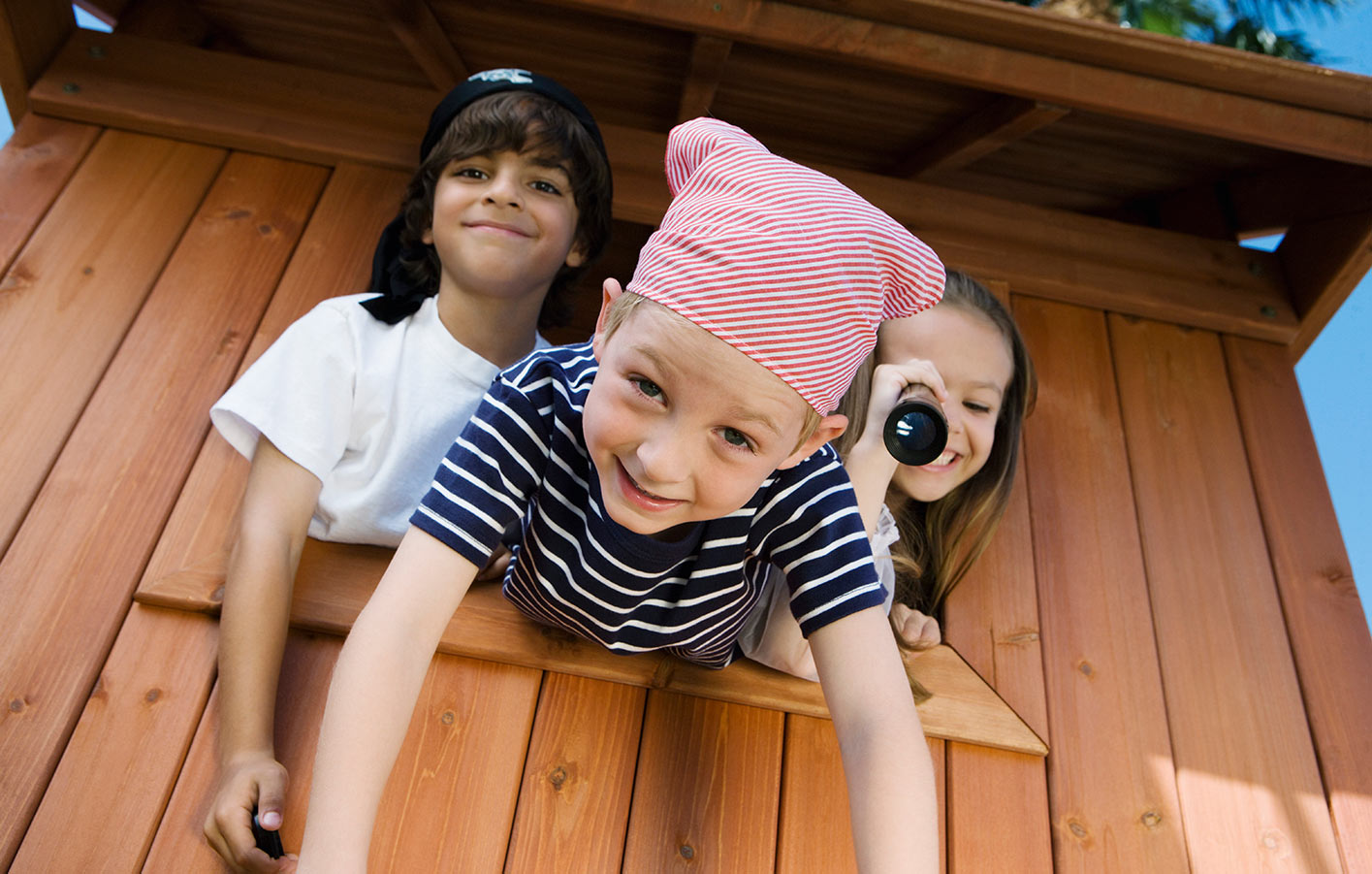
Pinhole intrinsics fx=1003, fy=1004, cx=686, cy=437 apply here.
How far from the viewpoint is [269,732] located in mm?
1386

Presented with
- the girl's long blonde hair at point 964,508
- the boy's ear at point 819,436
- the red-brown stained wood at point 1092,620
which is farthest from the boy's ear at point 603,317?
the red-brown stained wood at point 1092,620

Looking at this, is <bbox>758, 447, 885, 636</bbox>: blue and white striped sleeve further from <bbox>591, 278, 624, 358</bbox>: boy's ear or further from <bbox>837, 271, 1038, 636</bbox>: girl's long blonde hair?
<bbox>837, 271, 1038, 636</bbox>: girl's long blonde hair

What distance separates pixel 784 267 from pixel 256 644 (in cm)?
94

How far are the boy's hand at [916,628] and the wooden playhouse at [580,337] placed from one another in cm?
3

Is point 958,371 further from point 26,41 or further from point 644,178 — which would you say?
point 26,41

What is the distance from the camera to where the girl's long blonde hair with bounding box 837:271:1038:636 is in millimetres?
1804

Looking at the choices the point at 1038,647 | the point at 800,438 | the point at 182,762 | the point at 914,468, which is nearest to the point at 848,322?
the point at 800,438

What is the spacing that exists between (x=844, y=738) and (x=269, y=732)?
2.58ft

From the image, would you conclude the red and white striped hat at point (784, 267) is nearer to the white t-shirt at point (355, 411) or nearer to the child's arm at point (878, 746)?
the child's arm at point (878, 746)

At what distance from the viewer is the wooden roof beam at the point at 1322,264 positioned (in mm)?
2025

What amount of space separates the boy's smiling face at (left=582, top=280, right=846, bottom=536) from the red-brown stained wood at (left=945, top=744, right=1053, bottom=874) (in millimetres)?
733

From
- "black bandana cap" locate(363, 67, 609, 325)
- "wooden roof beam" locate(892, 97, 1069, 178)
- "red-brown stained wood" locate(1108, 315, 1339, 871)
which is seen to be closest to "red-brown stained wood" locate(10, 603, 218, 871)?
"black bandana cap" locate(363, 67, 609, 325)

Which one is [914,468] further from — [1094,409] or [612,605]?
[612,605]

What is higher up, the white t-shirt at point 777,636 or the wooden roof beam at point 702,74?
the wooden roof beam at point 702,74
